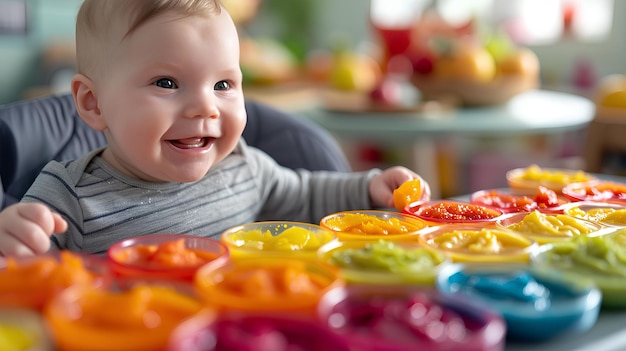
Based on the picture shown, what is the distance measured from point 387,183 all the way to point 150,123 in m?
0.46

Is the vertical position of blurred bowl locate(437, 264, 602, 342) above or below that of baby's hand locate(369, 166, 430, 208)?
above

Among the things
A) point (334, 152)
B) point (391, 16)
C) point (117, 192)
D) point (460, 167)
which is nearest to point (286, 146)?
point (334, 152)

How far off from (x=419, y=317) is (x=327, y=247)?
8.8 inches

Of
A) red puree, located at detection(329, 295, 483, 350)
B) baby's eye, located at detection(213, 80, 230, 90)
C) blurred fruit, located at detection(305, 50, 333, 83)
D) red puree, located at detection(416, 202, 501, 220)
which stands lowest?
blurred fruit, located at detection(305, 50, 333, 83)

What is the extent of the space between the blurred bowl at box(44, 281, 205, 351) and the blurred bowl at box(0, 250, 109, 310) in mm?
19

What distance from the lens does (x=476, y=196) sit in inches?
44.8

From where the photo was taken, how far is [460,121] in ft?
8.11

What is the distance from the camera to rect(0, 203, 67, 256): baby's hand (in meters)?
0.79

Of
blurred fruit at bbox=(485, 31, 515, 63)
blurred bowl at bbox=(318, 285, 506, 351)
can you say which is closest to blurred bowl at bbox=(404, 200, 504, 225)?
blurred bowl at bbox=(318, 285, 506, 351)

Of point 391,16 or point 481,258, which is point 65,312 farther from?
point 391,16

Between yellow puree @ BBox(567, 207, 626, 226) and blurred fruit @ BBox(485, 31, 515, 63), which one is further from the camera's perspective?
blurred fruit @ BBox(485, 31, 515, 63)

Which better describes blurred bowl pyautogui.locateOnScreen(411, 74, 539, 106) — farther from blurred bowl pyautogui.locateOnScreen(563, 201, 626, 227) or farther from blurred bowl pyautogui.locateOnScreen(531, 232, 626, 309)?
blurred bowl pyautogui.locateOnScreen(531, 232, 626, 309)

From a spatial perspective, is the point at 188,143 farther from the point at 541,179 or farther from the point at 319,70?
the point at 319,70

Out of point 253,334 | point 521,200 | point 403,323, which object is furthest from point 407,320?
point 521,200
